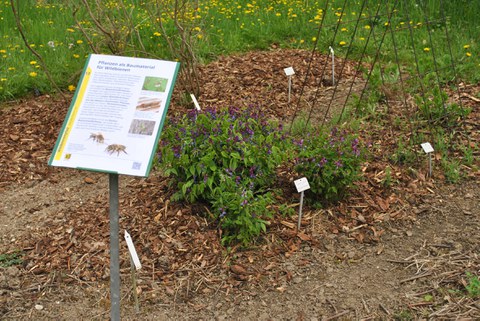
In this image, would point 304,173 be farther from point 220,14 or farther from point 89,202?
point 220,14

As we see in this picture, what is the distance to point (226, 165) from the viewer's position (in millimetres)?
3621

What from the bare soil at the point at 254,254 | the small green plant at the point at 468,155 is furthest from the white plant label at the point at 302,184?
the small green plant at the point at 468,155

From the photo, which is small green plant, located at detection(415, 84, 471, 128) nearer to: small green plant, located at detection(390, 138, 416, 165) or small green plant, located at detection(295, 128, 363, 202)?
small green plant, located at detection(390, 138, 416, 165)

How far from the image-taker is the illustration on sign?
102 inches

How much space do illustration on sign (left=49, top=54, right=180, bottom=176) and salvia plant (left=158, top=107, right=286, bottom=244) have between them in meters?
0.91

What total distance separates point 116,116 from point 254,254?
1.33m

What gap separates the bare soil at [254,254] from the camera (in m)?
3.27

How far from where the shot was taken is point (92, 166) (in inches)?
101

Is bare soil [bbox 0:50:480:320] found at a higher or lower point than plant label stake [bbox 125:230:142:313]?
lower

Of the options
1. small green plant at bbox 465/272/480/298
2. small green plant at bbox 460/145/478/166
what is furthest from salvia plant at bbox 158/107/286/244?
small green plant at bbox 460/145/478/166

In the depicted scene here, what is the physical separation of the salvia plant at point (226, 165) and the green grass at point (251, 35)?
203cm

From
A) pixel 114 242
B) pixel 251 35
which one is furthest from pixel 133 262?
pixel 251 35

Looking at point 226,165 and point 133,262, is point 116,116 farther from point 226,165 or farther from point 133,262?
point 226,165

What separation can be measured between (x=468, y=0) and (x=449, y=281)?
15.5 feet
